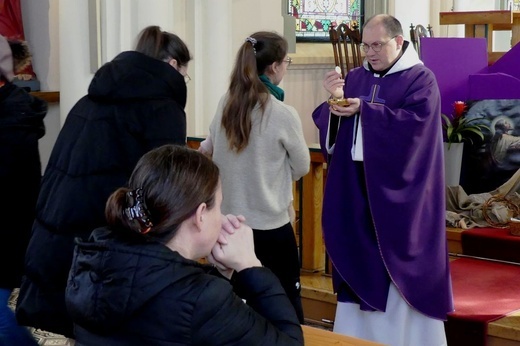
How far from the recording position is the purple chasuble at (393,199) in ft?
13.6

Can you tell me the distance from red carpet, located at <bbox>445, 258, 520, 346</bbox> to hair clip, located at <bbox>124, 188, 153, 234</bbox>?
3.03 metres

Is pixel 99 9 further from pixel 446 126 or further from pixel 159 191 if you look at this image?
pixel 159 191

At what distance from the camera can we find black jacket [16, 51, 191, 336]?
118 inches

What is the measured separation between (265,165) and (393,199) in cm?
73

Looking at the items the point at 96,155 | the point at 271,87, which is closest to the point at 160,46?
the point at 96,155

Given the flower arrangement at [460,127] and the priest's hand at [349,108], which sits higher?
the priest's hand at [349,108]

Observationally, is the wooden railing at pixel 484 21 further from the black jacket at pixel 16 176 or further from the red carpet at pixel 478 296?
the black jacket at pixel 16 176

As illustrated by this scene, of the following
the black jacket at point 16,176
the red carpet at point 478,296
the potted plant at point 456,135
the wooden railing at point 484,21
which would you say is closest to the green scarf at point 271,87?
the black jacket at point 16,176

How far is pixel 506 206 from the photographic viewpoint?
6305 mm

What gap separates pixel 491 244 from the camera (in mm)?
5918

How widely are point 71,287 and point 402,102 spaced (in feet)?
8.49

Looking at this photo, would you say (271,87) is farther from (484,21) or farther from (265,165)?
(484,21)

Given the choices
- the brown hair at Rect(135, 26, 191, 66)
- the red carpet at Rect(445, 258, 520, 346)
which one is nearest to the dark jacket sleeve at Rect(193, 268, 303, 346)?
the brown hair at Rect(135, 26, 191, 66)

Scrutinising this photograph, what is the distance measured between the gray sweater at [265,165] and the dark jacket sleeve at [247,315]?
174cm
